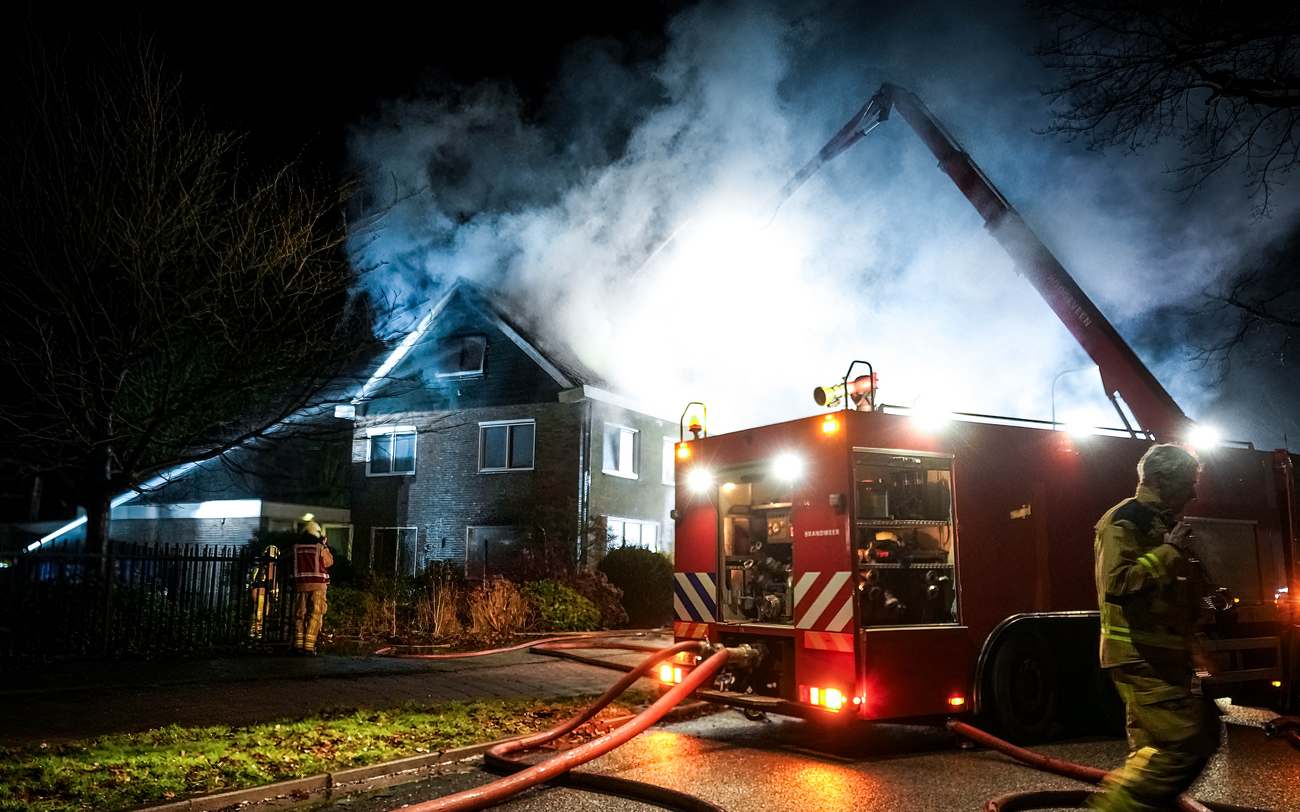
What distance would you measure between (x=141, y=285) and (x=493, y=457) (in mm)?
11559

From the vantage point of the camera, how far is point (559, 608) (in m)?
14.9

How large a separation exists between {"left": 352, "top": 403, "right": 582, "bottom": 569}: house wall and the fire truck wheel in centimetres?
1282

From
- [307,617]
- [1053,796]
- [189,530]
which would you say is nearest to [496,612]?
[307,617]

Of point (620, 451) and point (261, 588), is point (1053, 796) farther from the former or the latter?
point (620, 451)

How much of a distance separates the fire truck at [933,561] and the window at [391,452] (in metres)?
15.3

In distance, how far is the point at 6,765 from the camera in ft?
17.6

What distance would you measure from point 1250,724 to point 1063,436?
3.38 meters

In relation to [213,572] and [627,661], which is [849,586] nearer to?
[627,661]

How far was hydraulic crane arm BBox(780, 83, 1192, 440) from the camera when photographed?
9.53 m

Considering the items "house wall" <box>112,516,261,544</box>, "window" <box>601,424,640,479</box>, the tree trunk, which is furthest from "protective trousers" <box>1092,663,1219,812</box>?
"house wall" <box>112,516,261,544</box>

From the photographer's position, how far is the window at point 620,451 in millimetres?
21234

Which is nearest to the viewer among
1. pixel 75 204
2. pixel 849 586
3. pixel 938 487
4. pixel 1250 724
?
pixel 849 586

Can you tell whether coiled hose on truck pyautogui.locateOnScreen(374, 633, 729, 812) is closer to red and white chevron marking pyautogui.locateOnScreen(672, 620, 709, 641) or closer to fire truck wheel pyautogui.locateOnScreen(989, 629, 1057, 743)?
red and white chevron marking pyautogui.locateOnScreen(672, 620, 709, 641)

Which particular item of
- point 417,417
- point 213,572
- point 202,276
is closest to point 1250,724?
point 213,572
